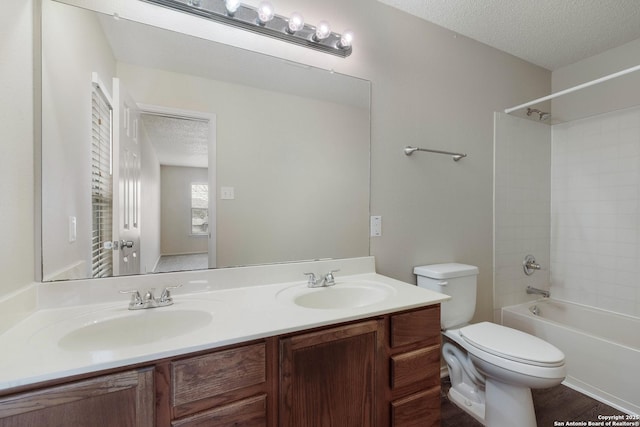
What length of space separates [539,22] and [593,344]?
2140mm

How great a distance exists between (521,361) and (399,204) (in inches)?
38.6

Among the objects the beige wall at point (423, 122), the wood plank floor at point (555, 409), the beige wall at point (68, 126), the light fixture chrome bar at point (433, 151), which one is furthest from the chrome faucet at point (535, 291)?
the beige wall at point (68, 126)

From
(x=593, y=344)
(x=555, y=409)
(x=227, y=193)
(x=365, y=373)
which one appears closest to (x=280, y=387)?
(x=365, y=373)

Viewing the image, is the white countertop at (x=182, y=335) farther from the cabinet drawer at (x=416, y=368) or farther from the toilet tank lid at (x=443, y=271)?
the toilet tank lid at (x=443, y=271)

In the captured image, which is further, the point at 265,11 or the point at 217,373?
the point at 265,11

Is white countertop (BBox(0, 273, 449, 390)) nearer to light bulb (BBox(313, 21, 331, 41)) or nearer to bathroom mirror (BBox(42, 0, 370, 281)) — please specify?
bathroom mirror (BBox(42, 0, 370, 281))

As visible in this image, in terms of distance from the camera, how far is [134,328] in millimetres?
1008

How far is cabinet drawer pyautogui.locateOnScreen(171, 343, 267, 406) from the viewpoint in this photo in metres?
0.76

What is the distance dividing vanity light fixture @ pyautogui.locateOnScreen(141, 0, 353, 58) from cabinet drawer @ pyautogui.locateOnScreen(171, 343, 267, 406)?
133 cm

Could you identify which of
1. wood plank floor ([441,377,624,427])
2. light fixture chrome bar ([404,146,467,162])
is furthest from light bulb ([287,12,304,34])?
wood plank floor ([441,377,624,427])

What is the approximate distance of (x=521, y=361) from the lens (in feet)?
4.23

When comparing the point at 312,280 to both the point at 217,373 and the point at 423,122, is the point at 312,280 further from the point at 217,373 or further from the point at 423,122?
the point at 423,122

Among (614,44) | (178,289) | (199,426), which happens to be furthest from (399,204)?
(614,44)

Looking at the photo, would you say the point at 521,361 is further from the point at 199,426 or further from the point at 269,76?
the point at 269,76
